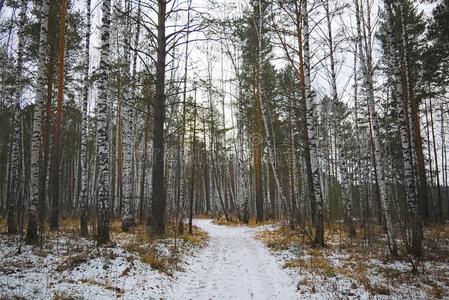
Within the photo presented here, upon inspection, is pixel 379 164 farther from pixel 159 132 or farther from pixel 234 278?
pixel 159 132

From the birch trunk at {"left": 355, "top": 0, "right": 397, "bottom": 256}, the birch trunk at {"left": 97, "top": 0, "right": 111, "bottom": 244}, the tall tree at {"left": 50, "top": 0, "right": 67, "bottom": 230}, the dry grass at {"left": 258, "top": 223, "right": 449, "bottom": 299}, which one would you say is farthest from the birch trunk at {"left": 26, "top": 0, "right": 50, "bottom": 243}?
the birch trunk at {"left": 355, "top": 0, "right": 397, "bottom": 256}

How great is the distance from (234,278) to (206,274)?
848mm

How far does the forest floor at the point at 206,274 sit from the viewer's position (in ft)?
18.9

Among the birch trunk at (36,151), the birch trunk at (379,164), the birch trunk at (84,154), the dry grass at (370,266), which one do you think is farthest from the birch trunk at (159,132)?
the birch trunk at (379,164)

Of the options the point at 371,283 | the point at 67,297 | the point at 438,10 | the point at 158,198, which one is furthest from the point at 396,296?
the point at 438,10

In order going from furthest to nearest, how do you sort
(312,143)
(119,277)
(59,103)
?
(59,103) → (312,143) → (119,277)

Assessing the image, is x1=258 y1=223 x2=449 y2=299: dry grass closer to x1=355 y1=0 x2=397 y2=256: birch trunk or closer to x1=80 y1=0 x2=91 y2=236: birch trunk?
x1=355 y1=0 x2=397 y2=256: birch trunk

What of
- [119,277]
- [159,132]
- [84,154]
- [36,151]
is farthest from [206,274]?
[84,154]

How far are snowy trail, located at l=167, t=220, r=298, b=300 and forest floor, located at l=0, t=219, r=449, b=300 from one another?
Result: 0.02 m

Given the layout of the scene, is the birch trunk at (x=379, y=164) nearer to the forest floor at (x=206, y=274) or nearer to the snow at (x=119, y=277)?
the forest floor at (x=206, y=274)

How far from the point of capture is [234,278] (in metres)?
7.35

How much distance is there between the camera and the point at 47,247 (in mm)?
8414

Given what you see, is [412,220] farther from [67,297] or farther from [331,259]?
[67,297]

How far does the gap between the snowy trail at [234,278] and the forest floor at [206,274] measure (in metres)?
0.02
